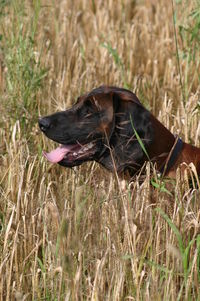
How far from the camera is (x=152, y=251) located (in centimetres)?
348

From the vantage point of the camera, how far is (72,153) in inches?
163

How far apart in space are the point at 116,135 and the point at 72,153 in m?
0.27

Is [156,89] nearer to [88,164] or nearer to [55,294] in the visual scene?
[88,164]

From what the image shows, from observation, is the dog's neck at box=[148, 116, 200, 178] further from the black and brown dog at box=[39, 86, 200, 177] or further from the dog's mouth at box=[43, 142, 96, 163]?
the dog's mouth at box=[43, 142, 96, 163]

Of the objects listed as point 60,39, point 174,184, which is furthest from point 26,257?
point 60,39

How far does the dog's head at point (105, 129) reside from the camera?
13.3 feet

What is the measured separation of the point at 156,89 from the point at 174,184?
2.31m

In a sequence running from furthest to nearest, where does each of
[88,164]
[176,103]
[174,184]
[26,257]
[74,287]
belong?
[176,103], [88,164], [174,184], [26,257], [74,287]

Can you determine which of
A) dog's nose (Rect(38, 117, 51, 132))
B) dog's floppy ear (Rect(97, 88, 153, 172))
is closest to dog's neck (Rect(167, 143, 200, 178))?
dog's floppy ear (Rect(97, 88, 153, 172))

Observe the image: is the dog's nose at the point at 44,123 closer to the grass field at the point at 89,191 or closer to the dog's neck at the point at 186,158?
the grass field at the point at 89,191

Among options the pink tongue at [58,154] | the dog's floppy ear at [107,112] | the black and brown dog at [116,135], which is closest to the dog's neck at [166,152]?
the black and brown dog at [116,135]

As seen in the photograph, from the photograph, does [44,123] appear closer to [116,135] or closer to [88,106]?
[88,106]

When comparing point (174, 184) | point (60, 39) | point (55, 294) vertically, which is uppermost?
point (60, 39)

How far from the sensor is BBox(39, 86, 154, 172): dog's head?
13.3 ft
